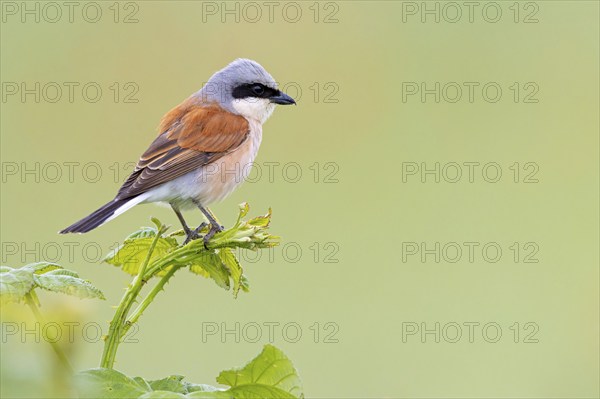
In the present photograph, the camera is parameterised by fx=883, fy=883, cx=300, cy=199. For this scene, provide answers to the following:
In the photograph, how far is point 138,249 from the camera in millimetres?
1765

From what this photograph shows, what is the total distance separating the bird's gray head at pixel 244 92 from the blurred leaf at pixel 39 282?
284 centimetres

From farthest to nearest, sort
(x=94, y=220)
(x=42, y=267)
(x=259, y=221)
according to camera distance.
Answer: (x=94, y=220), (x=259, y=221), (x=42, y=267)

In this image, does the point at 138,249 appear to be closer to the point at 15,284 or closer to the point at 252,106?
the point at 15,284

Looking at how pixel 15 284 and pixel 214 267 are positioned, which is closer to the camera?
pixel 15 284

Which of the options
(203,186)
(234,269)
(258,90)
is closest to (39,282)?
(234,269)

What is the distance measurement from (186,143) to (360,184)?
4.29 m

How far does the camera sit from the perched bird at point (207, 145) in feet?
11.5

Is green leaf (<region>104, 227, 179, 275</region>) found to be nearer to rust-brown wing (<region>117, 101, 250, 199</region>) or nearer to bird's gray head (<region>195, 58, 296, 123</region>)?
rust-brown wing (<region>117, 101, 250, 199</region>)

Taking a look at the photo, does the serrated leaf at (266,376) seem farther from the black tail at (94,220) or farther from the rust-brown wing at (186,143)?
the rust-brown wing at (186,143)

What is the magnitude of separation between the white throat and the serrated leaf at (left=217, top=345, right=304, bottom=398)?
292 centimetres

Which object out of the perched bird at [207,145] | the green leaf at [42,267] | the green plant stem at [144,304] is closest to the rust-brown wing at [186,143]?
the perched bird at [207,145]

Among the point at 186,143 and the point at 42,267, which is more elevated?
the point at 186,143

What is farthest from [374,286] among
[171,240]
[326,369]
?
[171,240]

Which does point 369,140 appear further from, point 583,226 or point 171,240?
point 171,240
